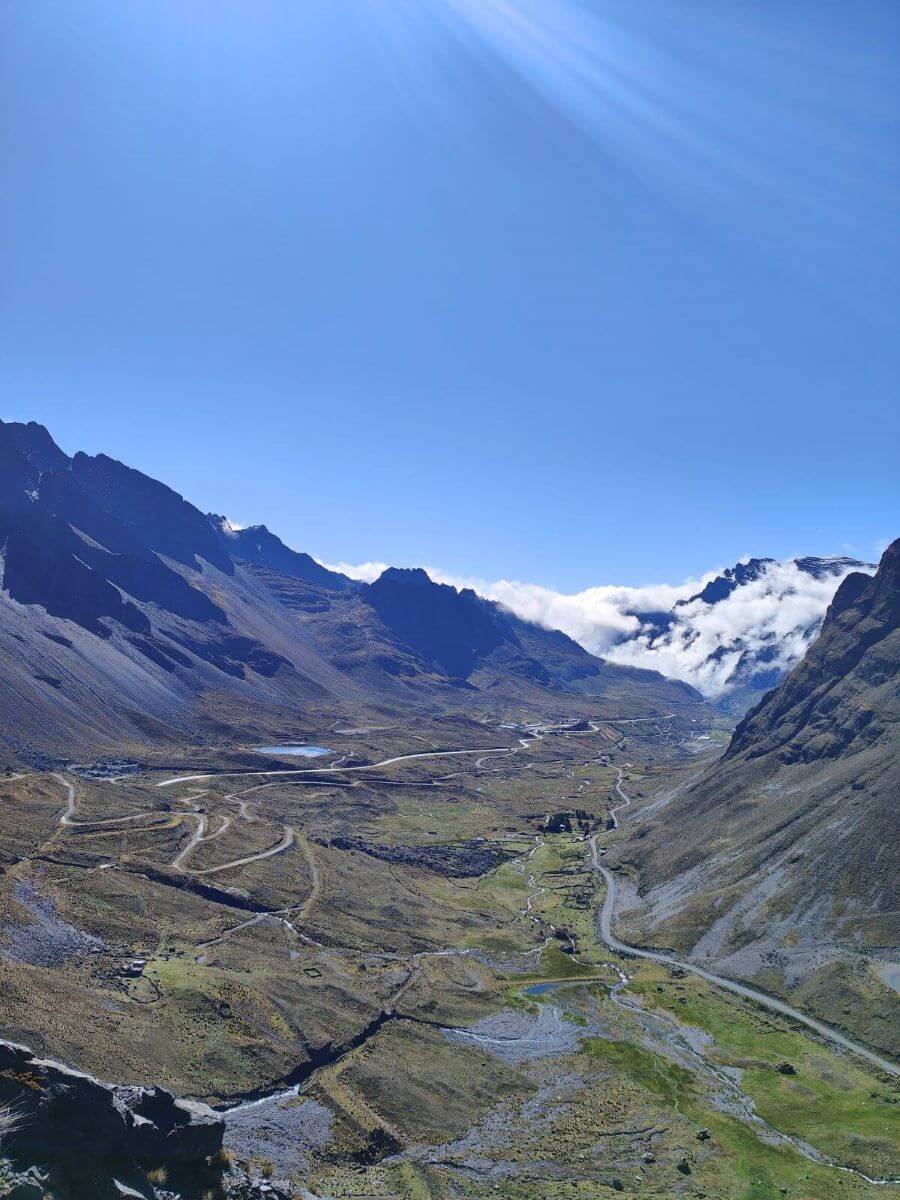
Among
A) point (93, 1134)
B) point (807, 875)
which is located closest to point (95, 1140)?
point (93, 1134)

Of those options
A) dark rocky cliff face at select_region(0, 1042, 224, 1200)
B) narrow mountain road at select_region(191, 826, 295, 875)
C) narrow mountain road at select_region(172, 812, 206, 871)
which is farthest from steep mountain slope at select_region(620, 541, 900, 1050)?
dark rocky cliff face at select_region(0, 1042, 224, 1200)

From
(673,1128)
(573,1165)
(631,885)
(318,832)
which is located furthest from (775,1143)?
(318,832)

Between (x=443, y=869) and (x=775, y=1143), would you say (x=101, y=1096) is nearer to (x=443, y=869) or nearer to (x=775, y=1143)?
(x=775, y=1143)

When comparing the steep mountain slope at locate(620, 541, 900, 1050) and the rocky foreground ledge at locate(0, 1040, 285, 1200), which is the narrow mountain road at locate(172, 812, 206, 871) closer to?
the rocky foreground ledge at locate(0, 1040, 285, 1200)

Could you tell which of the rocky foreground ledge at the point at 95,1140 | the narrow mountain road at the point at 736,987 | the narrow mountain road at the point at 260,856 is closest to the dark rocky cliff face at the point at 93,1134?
the rocky foreground ledge at the point at 95,1140

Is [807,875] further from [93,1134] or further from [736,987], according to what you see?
[93,1134]

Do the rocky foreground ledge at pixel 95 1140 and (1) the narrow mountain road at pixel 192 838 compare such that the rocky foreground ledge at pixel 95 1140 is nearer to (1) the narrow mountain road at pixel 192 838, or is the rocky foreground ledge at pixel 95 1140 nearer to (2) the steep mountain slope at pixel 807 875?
(1) the narrow mountain road at pixel 192 838
